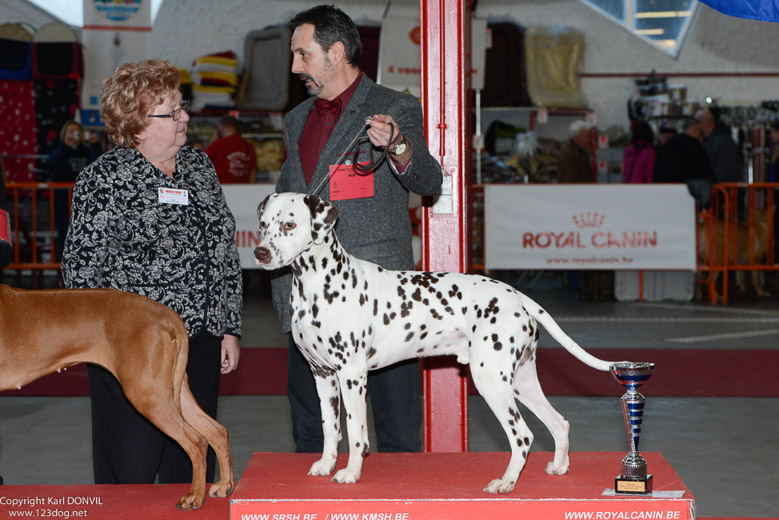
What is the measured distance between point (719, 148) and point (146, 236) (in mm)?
9502

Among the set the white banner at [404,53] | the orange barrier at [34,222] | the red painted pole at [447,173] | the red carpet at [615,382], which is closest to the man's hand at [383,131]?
the red painted pole at [447,173]

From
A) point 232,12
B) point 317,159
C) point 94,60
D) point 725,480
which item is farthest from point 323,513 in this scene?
point 232,12

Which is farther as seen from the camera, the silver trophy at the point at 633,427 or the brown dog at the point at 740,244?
the brown dog at the point at 740,244

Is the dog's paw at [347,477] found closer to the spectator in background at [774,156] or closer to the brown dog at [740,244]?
the brown dog at [740,244]

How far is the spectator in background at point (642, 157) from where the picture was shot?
1037cm

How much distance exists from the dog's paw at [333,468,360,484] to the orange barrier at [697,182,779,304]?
8.27 meters

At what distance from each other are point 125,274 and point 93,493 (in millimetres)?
622

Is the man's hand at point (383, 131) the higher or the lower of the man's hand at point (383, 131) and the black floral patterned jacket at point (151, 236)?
the higher

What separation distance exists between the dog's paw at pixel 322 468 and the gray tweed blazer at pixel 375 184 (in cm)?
66

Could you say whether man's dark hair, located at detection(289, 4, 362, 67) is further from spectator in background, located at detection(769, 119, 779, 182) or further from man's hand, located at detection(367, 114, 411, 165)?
spectator in background, located at detection(769, 119, 779, 182)

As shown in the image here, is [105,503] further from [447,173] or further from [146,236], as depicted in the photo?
[447,173]

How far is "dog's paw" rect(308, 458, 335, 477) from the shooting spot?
7.62 feet

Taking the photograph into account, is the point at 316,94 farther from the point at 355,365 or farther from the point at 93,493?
the point at 93,493

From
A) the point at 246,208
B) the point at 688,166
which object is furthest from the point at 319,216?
the point at 688,166
